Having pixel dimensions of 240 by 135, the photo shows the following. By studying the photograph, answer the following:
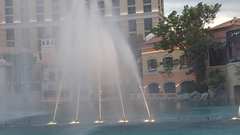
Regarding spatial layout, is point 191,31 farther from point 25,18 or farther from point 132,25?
point 25,18

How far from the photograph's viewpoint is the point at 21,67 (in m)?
93.7

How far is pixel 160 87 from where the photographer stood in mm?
70562

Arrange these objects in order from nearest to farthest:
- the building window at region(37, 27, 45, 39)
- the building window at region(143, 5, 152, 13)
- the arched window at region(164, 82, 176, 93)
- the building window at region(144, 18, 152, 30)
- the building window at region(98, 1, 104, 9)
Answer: the arched window at region(164, 82, 176, 93)
the building window at region(144, 18, 152, 30)
the building window at region(143, 5, 152, 13)
the building window at region(37, 27, 45, 39)
the building window at region(98, 1, 104, 9)

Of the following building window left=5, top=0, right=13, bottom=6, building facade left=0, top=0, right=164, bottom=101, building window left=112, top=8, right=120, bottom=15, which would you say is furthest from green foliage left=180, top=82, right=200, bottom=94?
building window left=5, top=0, right=13, bottom=6

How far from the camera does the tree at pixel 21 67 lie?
8969 centimetres

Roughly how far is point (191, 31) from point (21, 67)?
49144 mm

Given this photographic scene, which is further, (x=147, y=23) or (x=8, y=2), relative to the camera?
(x=8, y=2)

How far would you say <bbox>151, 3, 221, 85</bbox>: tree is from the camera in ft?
191

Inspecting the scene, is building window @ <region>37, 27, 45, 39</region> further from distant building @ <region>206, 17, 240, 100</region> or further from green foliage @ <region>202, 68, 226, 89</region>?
green foliage @ <region>202, 68, 226, 89</region>

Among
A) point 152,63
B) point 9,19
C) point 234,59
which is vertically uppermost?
point 9,19

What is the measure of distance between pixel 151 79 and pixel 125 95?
18.6 feet

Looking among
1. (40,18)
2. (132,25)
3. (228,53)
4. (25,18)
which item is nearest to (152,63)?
(228,53)

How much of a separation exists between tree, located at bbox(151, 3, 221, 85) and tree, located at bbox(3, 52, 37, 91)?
40699 mm

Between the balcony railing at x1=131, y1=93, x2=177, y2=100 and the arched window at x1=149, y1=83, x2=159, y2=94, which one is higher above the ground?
the arched window at x1=149, y1=83, x2=159, y2=94
